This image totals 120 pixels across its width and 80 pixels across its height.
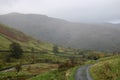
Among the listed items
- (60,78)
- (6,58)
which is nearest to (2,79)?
(60,78)

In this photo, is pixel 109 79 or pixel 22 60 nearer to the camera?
pixel 109 79

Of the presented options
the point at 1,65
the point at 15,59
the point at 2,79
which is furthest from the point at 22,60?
the point at 2,79

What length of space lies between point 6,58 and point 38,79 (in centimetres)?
13093

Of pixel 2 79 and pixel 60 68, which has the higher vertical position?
pixel 60 68

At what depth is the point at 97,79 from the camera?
50000 millimetres

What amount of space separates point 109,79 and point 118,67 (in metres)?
11.2

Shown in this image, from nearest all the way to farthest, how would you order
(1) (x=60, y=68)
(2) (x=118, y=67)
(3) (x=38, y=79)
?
1. (2) (x=118, y=67)
2. (3) (x=38, y=79)
3. (1) (x=60, y=68)

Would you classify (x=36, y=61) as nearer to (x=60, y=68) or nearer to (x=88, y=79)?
(x=60, y=68)

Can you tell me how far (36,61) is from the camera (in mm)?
199750

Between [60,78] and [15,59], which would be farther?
[15,59]

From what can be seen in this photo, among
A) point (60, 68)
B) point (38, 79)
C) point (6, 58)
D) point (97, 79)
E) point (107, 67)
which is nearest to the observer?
point (97, 79)

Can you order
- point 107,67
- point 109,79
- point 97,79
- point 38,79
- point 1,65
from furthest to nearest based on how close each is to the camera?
point 1,65 < point 38,79 < point 107,67 < point 97,79 < point 109,79

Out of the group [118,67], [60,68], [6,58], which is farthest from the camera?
[6,58]

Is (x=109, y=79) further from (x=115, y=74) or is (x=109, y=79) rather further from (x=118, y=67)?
(x=118, y=67)
